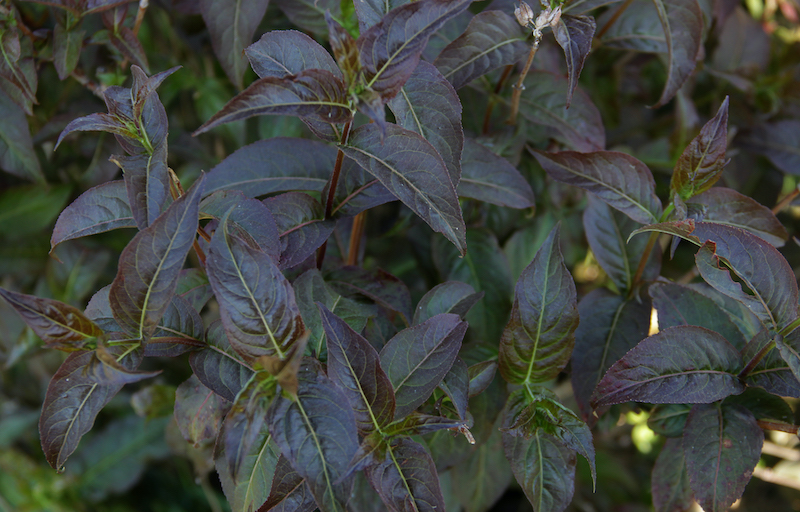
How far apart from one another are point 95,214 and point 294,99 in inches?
10.4

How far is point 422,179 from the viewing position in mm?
528

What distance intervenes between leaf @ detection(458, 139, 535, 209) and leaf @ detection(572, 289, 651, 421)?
0.17m

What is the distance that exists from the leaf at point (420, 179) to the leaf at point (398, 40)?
51mm

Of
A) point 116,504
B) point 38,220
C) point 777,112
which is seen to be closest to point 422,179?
point 38,220

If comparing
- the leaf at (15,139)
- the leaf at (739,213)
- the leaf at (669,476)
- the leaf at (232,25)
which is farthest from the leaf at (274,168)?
the leaf at (669,476)

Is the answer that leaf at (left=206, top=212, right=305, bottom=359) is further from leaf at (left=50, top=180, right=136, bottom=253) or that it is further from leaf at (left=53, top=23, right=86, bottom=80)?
leaf at (left=53, top=23, right=86, bottom=80)

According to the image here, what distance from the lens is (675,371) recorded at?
57 centimetres

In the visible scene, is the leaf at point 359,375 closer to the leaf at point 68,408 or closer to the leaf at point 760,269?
the leaf at point 68,408

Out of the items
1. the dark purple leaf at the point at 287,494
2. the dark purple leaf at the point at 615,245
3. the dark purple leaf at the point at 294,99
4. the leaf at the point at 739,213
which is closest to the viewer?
the dark purple leaf at the point at 294,99

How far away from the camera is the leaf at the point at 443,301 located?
0.65 metres

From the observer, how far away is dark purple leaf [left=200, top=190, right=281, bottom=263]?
0.54 m

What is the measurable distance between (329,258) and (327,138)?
226mm

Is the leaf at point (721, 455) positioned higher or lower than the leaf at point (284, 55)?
lower

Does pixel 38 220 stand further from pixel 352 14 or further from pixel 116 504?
pixel 116 504
